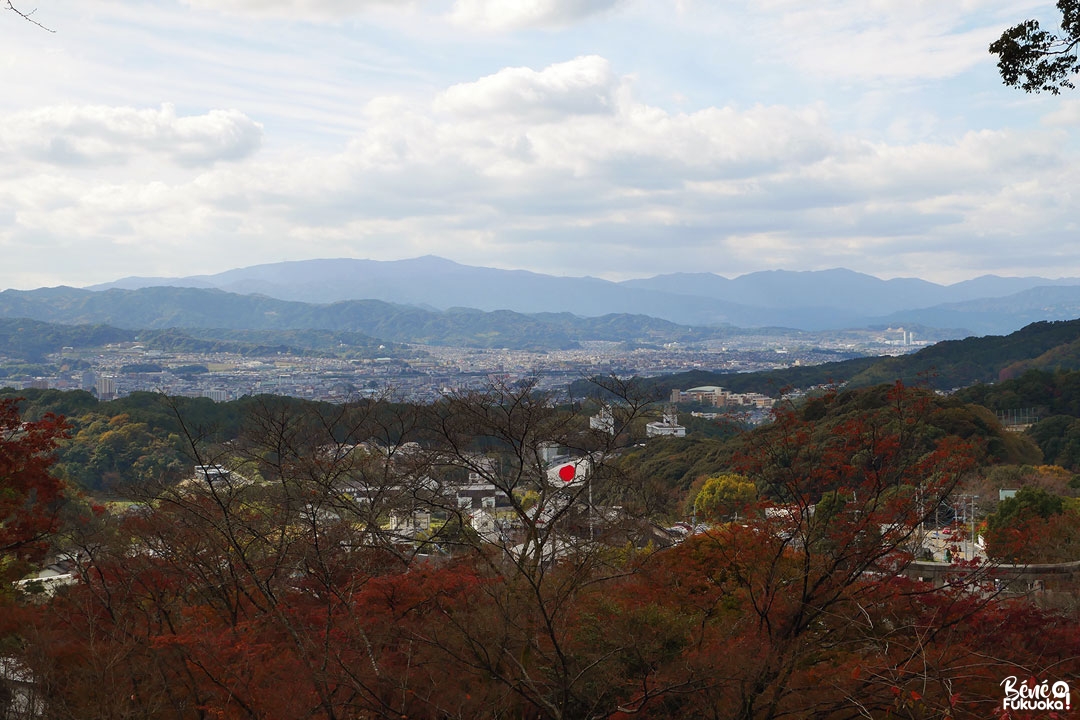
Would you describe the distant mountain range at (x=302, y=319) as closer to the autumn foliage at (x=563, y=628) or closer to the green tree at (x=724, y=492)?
the green tree at (x=724, y=492)

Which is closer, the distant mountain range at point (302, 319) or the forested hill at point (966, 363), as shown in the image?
the forested hill at point (966, 363)

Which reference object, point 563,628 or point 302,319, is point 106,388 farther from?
point 302,319

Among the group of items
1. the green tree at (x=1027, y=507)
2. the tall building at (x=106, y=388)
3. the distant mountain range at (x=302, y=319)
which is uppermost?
the distant mountain range at (x=302, y=319)

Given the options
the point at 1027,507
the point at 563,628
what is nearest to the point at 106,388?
the point at 1027,507

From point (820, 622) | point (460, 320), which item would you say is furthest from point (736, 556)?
point (460, 320)

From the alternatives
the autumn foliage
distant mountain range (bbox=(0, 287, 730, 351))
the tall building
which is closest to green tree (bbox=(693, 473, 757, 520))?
the autumn foliage

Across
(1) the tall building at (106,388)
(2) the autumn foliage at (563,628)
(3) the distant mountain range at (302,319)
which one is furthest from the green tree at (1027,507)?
(3) the distant mountain range at (302,319)

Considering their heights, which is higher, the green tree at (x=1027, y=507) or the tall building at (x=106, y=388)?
the green tree at (x=1027, y=507)

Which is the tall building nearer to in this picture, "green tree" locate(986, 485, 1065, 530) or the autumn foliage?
the autumn foliage

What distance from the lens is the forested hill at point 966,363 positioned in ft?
188

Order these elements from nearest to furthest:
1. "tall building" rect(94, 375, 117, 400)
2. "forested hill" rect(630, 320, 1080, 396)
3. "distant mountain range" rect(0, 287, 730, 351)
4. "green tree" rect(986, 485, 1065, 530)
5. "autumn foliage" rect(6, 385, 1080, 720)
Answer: "autumn foliage" rect(6, 385, 1080, 720), "green tree" rect(986, 485, 1065, 530), "forested hill" rect(630, 320, 1080, 396), "tall building" rect(94, 375, 117, 400), "distant mountain range" rect(0, 287, 730, 351)

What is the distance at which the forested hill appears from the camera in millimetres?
57156

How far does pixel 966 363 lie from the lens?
61688 millimetres

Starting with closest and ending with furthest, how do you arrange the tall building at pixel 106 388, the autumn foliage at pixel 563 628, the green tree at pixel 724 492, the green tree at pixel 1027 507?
the autumn foliage at pixel 563 628
the green tree at pixel 1027 507
the green tree at pixel 724 492
the tall building at pixel 106 388
